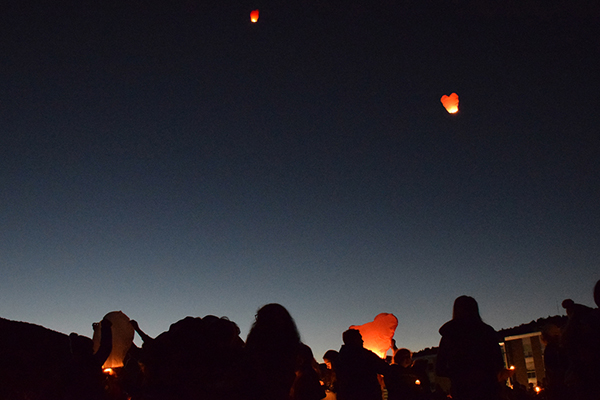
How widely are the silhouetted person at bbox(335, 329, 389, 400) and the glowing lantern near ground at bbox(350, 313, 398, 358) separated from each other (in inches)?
100

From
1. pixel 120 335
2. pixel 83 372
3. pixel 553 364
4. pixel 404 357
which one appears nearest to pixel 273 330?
pixel 83 372

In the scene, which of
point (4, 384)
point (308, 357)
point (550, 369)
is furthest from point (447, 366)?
point (4, 384)

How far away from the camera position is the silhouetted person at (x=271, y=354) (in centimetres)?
293

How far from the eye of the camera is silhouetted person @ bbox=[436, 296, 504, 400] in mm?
3547

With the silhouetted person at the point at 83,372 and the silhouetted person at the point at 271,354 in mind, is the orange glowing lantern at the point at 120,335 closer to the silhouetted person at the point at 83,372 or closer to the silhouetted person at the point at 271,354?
the silhouetted person at the point at 83,372

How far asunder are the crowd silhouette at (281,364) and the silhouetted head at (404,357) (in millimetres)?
834

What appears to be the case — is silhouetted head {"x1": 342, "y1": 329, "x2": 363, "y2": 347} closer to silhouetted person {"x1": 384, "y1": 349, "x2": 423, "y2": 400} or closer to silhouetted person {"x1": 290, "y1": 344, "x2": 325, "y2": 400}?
silhouetted person {"x1": 290, "y1": 344, "x2": 325, "y2": 400}

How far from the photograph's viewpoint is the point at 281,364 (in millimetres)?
3055

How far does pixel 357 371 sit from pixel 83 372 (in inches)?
99.8

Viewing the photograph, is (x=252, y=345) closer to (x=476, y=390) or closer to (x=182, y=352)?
(x=182, y=352)

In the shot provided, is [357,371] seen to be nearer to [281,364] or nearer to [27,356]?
[281,364]

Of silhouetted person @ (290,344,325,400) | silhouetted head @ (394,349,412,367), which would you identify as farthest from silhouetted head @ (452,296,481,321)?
silhouetted head @ (394,349,412,367)

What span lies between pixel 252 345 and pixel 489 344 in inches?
75.7

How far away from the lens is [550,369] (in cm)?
498
